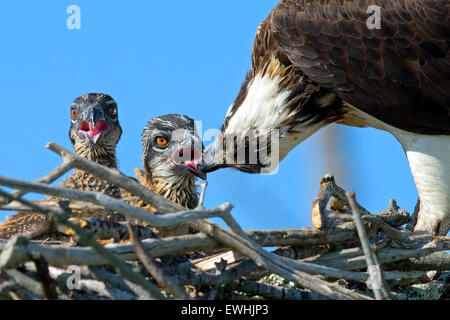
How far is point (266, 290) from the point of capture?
13.6ft

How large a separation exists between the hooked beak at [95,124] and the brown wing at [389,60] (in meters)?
1.92

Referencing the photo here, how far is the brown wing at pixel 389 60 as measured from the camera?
5668 mm

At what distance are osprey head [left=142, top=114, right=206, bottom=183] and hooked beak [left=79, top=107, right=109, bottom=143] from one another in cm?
41

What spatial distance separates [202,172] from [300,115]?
32.7 inches

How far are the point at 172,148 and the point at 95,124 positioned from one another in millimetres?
779

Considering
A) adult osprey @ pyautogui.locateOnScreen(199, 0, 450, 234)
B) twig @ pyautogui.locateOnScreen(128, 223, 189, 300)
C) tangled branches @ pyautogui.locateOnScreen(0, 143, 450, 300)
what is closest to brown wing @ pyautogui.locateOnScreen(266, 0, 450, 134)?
adult osprey @ pyautogui.locateOnScreen(199, 0, 450, 234)

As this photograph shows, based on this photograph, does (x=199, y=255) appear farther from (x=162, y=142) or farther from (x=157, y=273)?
(x=162, y=142)

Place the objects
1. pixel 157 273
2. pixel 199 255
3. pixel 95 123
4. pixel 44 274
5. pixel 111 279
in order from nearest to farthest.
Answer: pixel 44 274 → pixel 157 273 → pixel 111 279 → pixel 199 255 → pixel 95 123

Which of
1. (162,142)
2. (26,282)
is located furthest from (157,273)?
(162,142)

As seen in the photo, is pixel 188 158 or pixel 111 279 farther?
pixel 188 158

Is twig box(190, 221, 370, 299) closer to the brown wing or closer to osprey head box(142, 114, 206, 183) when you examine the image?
the brown wing

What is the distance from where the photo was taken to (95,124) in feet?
22.3
